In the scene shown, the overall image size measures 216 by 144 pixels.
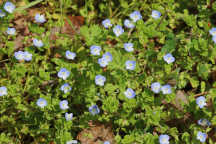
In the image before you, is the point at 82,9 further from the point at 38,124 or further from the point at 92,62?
the point at 38,124

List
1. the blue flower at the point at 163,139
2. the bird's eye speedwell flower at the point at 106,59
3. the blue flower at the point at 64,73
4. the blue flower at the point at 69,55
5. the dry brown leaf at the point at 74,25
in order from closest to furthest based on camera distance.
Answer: the blue flower at the point at 163,139 < the blue flower at the point at 64,73 < the bird's eye speedwell flower at the point at 106,59 < the blue flower at the point at 69,55 < the dry brown leaf at the point at 74,25

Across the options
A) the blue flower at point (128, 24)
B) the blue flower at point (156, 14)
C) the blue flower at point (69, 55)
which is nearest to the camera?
the blue flower at point (69, 55)

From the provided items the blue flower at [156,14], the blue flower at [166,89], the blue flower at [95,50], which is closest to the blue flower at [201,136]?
the blue flower at [166,89]

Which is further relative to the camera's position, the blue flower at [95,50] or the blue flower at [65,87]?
the blue flower at [95,50]

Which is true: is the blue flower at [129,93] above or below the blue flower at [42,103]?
above

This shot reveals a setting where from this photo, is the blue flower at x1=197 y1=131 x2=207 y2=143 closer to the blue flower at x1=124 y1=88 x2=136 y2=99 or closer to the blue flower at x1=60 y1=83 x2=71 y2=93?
the blue flower at x1=124 y1=88 x2=136 y2=99

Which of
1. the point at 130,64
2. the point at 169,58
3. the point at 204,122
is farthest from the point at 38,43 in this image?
the point at 204,122

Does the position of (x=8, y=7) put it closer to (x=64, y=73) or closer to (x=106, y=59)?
(x=64, y=73)

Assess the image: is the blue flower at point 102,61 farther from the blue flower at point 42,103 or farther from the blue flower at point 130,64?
the blue flower at point 42,103

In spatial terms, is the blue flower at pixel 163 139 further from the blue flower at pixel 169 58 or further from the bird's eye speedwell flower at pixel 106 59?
the bird's eye speedwell flower at pixel 106 59

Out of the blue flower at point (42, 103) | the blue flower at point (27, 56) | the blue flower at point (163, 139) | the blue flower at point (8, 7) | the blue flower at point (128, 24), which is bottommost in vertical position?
the blue flower at point (163, 139)
